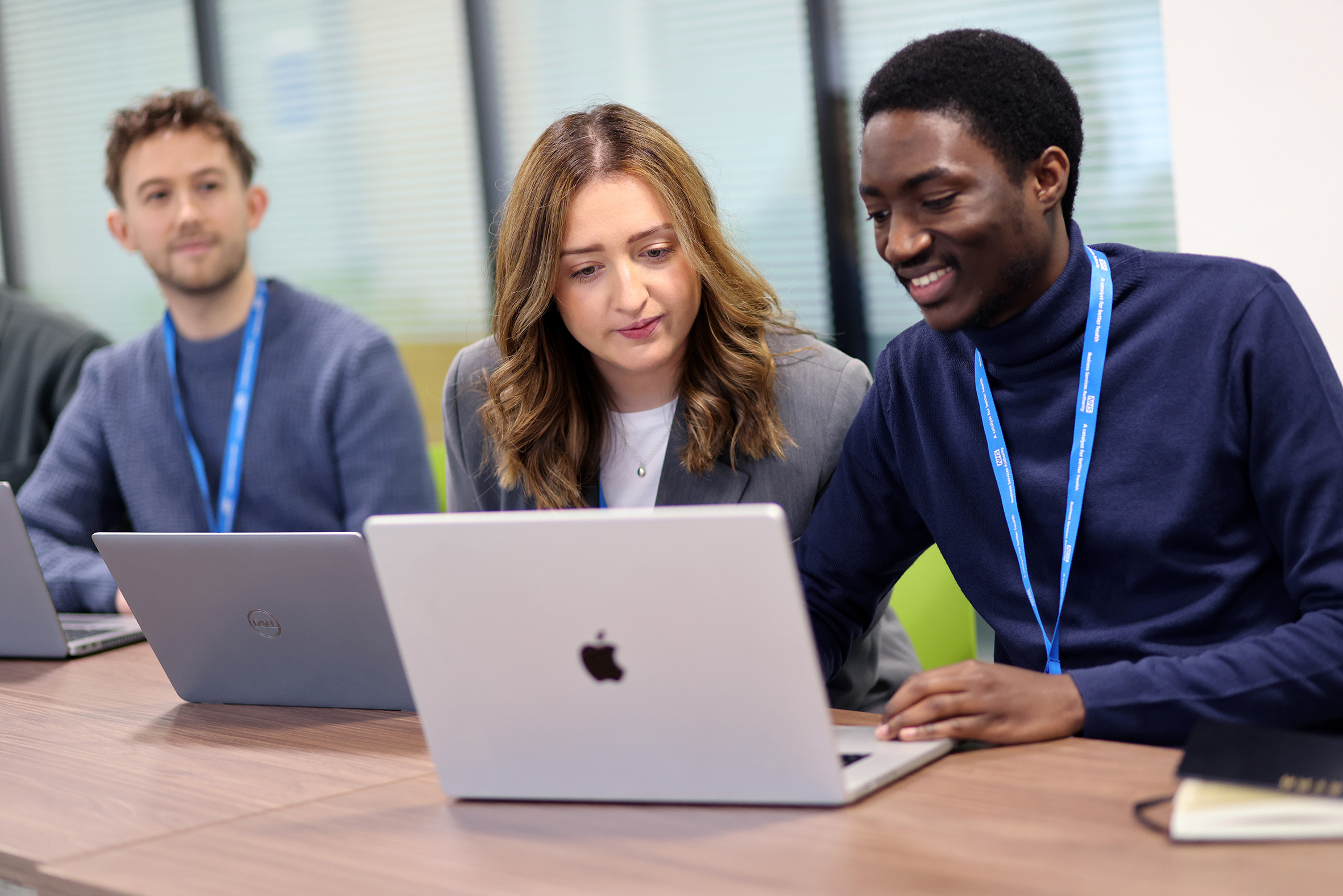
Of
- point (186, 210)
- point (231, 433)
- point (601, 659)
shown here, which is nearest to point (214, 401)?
point (231, 433)

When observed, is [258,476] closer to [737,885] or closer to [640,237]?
[640,237]

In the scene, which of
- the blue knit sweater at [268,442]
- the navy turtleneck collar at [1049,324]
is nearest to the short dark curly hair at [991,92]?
the navy turtleneck collar at [1049,324]

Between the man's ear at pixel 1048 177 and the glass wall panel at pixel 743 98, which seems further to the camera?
the glass wall panel at pixel 743 98

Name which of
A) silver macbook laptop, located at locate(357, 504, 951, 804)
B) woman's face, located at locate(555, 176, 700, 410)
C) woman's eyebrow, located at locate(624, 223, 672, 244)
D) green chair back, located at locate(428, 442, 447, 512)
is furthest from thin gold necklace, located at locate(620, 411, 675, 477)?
green chair back, located at locate(428, 442, 447, 512)

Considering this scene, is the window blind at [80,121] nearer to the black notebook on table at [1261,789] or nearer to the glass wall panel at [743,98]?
the glass wall panel at [743,98]

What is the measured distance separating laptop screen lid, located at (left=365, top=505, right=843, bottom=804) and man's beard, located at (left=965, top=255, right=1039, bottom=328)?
536 mm

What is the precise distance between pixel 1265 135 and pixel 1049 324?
1220 mm

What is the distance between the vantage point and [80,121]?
542cm

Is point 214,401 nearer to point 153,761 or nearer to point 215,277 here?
A: point 215,277

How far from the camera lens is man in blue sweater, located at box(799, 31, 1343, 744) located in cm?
130

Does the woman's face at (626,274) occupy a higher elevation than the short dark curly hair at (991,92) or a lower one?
lower

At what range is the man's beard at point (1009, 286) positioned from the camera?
4.78 feet

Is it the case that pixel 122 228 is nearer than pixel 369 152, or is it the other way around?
pixel 122 228

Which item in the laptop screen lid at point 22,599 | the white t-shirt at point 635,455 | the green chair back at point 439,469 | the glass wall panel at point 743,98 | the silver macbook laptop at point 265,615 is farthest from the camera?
the glass wall panel at point 743,98
